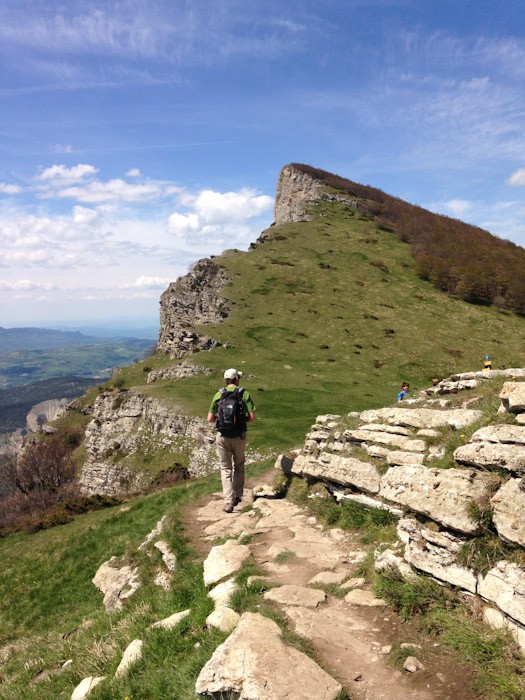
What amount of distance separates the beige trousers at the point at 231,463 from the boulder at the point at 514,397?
760 cm

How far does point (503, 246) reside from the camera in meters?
112

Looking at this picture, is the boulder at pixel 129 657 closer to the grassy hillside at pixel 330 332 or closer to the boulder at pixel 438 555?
the boulder at pixel 438 555

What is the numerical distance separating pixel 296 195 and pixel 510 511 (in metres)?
156

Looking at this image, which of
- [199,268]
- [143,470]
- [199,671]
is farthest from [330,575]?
[199,268]

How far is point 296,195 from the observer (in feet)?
492

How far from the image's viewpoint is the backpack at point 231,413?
41.5 ft

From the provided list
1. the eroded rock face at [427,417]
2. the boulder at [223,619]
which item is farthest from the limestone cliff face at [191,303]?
the boulder at [223,619]

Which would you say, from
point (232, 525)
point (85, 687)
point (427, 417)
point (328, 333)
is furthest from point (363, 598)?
point (328, 333)

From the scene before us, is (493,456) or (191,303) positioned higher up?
(191,303)

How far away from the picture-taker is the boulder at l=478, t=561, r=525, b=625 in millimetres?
5621

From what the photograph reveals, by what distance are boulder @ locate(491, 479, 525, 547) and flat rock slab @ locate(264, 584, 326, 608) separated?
3.51m

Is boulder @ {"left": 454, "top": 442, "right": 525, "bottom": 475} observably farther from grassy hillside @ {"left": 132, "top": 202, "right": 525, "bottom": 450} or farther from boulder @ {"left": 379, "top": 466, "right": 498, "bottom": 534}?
grassy hillside @ {"left": 132, "top": 202, "right": 525, "bottom": 450}

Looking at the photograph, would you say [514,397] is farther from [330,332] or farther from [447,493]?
[330,332]

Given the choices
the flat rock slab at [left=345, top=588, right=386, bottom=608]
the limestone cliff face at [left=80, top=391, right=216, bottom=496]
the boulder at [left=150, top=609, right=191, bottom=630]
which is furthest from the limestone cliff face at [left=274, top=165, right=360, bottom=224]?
the boulder at [left=150, top=609, right=191, bottom=630]
